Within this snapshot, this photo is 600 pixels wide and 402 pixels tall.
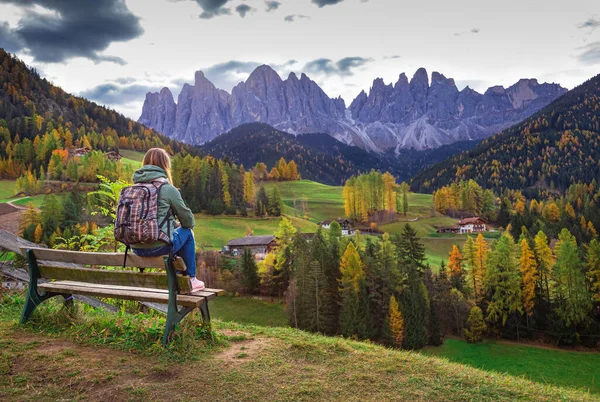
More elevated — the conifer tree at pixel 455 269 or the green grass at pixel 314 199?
the green grass at pixel 314 199

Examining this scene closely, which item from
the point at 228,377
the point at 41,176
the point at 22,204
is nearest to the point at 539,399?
the point at 228,377

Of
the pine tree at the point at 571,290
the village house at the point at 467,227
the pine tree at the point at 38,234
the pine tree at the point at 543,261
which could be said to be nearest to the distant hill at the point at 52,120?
the pine tree at the point at 38,234

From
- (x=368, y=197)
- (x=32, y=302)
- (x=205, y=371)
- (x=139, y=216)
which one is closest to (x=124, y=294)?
(x=139, y=216)

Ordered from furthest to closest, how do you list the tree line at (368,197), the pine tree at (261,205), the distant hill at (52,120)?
the distant hill at (52,120) → the tree line at (368,197) → the pine tree at (261,205)

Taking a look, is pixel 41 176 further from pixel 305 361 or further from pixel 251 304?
pixel 305 361

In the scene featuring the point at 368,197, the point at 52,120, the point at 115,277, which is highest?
the point at 52,120

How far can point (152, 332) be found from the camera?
6.98 m

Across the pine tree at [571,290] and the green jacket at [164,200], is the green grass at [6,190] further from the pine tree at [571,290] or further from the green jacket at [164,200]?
the pine tree at [571,290]

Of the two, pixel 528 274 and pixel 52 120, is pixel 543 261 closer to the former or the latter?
pixel 528 274

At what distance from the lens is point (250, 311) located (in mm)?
51688

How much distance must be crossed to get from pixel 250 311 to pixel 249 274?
6834mm

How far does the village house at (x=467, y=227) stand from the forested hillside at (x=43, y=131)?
95.6 meters

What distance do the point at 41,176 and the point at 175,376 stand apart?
12510 centimetres

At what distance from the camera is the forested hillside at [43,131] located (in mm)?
125250
